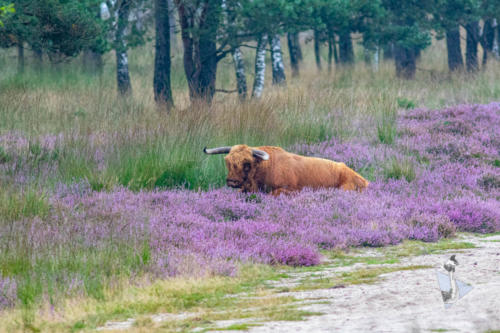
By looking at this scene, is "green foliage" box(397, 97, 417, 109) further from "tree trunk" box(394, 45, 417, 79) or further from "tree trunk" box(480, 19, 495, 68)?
"tree trunk" box(480, 19, 495, 68)

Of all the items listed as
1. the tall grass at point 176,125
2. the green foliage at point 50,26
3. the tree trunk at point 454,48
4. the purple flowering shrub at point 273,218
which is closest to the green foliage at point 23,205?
the purple flowering shrub at point 273,218

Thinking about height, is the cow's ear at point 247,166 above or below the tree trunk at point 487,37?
below

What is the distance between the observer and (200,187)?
1028 centimetres

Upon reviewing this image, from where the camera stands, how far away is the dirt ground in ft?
13.8

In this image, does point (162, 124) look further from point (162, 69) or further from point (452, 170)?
point (162, 69)

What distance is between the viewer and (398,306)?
193 inches

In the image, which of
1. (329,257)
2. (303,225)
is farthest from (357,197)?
(329,257)

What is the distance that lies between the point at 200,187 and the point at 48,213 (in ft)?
8.55

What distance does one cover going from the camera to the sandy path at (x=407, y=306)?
420 cm

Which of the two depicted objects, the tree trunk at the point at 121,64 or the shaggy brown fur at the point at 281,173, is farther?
the tree trunk at the point at 121,64

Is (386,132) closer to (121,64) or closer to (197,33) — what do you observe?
(197,33)

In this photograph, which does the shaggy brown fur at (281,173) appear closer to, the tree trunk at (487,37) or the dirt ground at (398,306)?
the dirt ground at (398,306)

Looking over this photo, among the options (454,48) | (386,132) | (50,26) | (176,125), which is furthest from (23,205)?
(454,48)

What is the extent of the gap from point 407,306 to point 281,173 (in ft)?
17.2
